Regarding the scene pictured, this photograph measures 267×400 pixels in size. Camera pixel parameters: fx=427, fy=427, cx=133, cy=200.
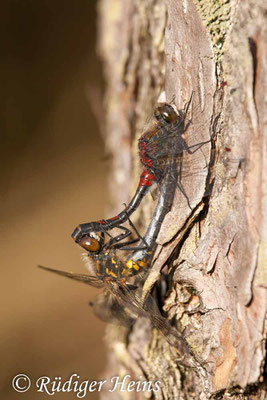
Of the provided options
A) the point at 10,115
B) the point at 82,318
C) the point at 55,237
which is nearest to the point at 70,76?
the point at 10,115

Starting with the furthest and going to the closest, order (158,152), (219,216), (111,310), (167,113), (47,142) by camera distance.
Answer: (47,142) < (111,310) < (158,152) < (167,113) < (219,216)

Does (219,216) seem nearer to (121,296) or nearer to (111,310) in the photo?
(121,296)

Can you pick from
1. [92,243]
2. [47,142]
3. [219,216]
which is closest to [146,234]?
[92,243]

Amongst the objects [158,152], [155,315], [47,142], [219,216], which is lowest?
[155,315]

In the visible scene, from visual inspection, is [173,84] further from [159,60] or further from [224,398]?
[224,398]

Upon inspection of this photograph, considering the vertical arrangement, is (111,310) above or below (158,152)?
below
